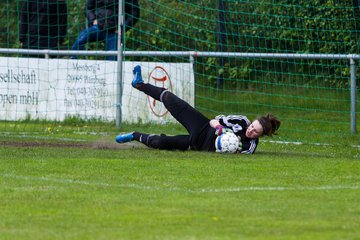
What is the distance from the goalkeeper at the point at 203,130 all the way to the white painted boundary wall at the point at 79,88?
12.8 ft

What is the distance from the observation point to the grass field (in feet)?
25.6

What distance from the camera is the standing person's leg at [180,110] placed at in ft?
44.1

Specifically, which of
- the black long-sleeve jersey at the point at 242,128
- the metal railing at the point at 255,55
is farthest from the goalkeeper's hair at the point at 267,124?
the metal railing at the point at 255,55

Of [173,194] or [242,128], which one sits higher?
[242,128]

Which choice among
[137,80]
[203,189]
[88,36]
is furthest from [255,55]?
[203,189]

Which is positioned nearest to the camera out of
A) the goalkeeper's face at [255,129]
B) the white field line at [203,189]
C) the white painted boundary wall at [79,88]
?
the white field line at [203,189]

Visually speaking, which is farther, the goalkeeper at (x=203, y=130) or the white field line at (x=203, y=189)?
the goalkeeper at (x=203, y=130)

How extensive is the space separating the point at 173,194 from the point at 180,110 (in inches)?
171

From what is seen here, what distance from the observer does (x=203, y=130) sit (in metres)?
13.4

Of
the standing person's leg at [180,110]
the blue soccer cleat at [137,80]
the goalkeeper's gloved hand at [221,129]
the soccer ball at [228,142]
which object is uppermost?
the blue soccer cleat at [137,80]

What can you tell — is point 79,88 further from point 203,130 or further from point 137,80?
point 203,130

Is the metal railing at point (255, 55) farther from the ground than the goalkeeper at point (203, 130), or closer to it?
farther from the ground

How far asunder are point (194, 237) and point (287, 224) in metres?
0.92

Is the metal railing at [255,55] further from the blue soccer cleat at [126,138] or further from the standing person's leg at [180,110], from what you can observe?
the blue soccer cleat at [126,138]
